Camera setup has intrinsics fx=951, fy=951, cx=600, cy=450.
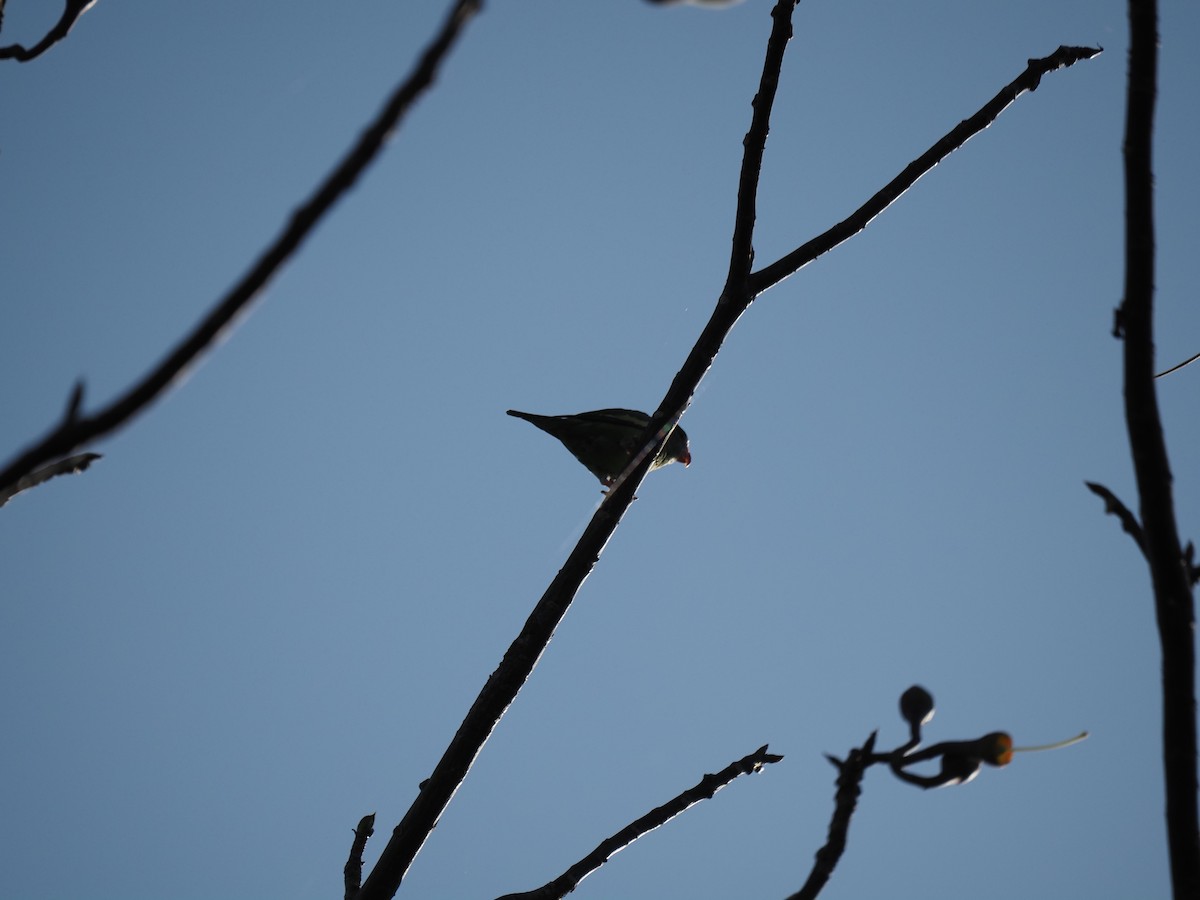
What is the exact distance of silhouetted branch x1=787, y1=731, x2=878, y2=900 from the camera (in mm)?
1965

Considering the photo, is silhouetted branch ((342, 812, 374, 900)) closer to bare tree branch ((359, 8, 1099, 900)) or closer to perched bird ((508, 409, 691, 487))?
bare tree branch ((359, 8, 1099, 900))

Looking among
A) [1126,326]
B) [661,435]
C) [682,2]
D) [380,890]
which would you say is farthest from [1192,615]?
[380,890]

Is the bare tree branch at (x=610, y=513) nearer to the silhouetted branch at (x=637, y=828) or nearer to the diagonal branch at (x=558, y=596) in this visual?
the diagonal branch at (x=558, y=596)

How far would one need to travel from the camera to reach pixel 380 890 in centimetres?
330

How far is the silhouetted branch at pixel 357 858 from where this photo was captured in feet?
12.3

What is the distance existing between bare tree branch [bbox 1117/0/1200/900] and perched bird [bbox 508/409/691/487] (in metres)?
5.08

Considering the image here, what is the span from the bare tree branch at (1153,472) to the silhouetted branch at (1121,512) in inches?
1.6

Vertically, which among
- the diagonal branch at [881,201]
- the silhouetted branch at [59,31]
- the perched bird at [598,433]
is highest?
the perched bird at [598,433]

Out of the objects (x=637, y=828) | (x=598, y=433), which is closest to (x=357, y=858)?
(x=637, y=828)

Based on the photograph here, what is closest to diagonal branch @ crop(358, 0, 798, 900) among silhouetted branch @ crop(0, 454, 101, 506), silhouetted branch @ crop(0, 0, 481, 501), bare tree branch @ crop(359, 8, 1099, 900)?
bare tree branch @ crop(359, 8, 1099, 900)

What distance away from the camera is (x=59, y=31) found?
2.53 meters

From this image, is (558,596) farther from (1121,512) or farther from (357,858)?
(1121,512)

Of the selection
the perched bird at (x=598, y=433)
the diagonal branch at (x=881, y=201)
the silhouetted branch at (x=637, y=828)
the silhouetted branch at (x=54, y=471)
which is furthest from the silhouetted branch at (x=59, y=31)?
the perched bird at (x=598, y=433)

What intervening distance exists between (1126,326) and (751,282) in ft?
7.20
